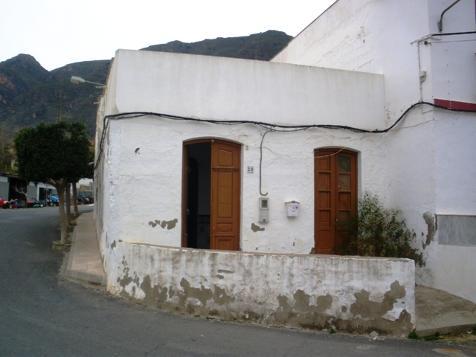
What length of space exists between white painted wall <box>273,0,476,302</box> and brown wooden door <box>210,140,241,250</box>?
3.34 meters

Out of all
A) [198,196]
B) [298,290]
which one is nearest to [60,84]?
[198,196]

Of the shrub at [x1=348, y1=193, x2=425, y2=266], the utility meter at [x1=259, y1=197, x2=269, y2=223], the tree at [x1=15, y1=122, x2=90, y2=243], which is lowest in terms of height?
the shrub at [x1=348, y1=193, x2=425, y2=266]

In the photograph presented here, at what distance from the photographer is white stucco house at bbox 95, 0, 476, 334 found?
8.95 m

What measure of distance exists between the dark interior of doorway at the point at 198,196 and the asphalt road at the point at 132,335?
3.51 m

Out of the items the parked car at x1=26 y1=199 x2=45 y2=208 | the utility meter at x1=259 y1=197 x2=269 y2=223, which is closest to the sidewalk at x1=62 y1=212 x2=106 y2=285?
the utility meter at x1=259 y1=197 x2=269 y2=223

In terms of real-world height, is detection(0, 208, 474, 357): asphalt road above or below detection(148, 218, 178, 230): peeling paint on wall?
below

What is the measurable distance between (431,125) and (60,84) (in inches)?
3924

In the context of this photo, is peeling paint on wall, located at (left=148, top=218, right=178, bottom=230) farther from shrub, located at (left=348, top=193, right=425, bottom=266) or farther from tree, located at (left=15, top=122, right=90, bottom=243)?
tree, located at (left=15, top=122, right=90, bottom=243)

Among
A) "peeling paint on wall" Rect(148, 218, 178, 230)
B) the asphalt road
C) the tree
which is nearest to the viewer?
the asphalt road

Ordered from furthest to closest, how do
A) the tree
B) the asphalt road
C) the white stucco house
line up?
1. the tree
2. the white stucco house
3. the asphalt road

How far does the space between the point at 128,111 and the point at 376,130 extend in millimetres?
5232

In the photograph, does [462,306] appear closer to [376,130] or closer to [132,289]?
[376,130]

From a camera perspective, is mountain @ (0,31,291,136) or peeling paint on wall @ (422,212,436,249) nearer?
peeling paint on wall @ (422,212,436,249)

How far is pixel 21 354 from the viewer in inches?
204
